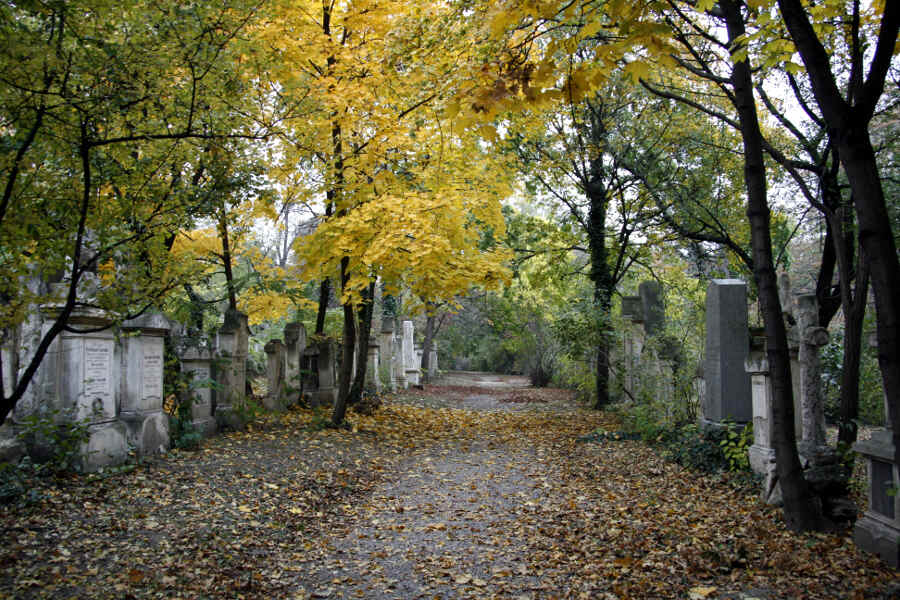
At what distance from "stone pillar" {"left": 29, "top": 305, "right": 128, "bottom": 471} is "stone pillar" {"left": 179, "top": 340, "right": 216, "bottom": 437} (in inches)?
70.6

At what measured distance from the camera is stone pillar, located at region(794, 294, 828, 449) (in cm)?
548

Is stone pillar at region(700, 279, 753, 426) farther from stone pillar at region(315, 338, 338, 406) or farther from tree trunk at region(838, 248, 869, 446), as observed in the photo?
stone pillar at region(315, 338, 338, 406)

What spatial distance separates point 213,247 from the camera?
40.4 ft

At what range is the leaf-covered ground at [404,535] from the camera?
407cm

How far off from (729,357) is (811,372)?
233cm

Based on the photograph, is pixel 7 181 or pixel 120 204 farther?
pixel 120 204

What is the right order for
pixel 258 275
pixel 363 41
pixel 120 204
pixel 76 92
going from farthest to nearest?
pixel 258 275
pixel 363 41
pixel 120 204
pixel 76 92

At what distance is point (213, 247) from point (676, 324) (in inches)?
399

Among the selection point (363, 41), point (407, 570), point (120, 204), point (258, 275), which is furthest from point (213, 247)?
point (407, 570)

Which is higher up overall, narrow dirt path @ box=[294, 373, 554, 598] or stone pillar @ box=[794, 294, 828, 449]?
stone pillar @ box=[794, 294, 828, 449]

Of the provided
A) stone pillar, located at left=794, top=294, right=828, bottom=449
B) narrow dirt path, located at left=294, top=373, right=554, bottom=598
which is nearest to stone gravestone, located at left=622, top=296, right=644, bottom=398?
narrow dirt path, located at left=294, top=373, right=554, bottom=598

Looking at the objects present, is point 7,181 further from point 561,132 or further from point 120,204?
point 561,132

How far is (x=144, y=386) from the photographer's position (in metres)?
7.64

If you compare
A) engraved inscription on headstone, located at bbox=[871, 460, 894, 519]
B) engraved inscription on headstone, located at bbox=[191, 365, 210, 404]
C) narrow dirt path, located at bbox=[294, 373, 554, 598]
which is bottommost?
narrow dirt path, located at bbox=[294, 373, 554, 598]
